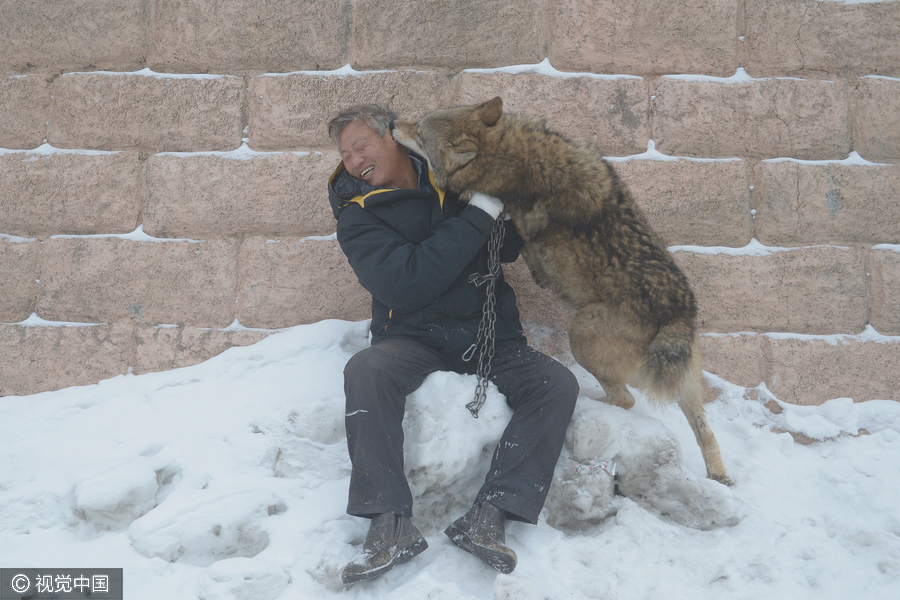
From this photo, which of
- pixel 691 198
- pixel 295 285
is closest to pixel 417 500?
pixel 295 285

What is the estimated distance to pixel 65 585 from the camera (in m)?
1.89

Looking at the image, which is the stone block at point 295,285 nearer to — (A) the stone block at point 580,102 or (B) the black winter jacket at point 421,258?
(B) the black winter jacket at point 421,258

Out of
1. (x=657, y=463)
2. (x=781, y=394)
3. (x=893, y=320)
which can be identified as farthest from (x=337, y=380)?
(x=893, y=320)

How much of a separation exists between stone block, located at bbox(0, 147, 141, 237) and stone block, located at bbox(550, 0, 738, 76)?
8.80 feet

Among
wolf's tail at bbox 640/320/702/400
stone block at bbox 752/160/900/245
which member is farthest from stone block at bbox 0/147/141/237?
stone block at bbox 752/160/900/245

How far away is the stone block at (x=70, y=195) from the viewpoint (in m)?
3.39

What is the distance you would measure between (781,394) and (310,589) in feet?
8.92

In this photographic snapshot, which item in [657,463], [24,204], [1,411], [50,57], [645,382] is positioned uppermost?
[50,57]

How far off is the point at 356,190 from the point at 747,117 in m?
2.34

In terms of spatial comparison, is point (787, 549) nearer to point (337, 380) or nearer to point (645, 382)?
point (645, 382)

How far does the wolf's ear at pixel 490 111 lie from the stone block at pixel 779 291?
4.36ft

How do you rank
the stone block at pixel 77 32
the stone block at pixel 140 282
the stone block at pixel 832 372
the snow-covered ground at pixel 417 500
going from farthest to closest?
1. the stone block at pixel 77 32
2. the stone block at pixel 140 282
3. the stone block at pixel 832 372
4. the snow-covered ground at pixel 417 500

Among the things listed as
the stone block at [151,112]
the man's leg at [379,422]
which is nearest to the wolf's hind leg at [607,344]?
the man's leg at [379,422]

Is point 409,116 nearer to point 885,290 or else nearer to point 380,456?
point 380,456
